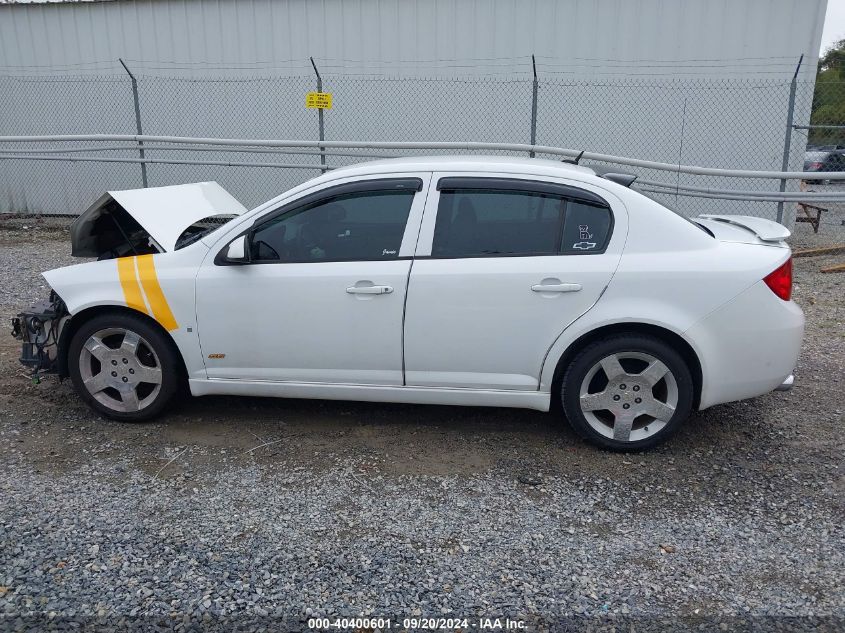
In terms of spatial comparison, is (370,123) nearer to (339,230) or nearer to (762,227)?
(339,230)

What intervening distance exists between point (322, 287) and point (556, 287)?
4.35 ft

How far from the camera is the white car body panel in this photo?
13.1ft

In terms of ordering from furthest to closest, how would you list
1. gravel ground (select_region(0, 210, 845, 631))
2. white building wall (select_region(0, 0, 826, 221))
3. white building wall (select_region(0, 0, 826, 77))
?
white building wall (select_region(0, 0, 826, 221)), white building wall (select_region(0, 0, 826, 77)), gravel ground (select_region(0, 210, 845, 631))

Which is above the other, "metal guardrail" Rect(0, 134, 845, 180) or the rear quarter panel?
"metal guardrail" Rect(0, 134, 845, 180)

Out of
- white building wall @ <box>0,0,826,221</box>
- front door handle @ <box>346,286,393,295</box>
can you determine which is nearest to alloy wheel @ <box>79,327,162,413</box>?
front door handle @ <box>346,286,393,295</box>

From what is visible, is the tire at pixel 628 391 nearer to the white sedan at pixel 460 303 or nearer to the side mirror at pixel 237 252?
the white sedan at pixel 460 303

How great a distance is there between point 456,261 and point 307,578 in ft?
6.20

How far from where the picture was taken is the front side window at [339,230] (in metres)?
4.25

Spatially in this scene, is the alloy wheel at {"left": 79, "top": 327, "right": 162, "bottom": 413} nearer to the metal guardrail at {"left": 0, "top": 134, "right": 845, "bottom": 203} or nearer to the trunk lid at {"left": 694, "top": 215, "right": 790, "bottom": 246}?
the trunk lid at {"left": 694, "top": 215, "right": 790, "bottom": 246}

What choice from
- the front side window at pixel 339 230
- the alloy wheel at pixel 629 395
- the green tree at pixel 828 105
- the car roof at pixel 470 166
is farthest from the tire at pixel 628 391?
the green tree at pixel 828 105

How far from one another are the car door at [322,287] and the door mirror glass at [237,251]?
33 millimetres

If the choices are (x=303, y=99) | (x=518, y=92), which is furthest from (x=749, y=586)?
(x=303, y=99)

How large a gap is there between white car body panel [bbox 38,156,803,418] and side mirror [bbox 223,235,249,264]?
0.05m

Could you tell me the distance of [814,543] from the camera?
11.0 ft
